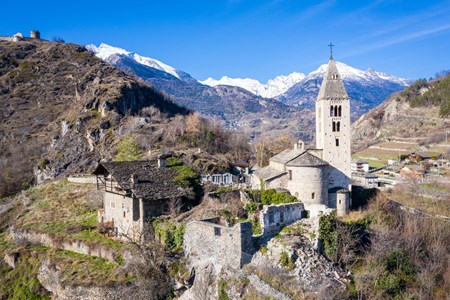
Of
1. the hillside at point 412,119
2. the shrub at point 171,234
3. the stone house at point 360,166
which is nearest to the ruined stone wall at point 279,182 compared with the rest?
the shrub at point 171,234

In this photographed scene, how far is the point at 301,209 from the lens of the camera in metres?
33.1

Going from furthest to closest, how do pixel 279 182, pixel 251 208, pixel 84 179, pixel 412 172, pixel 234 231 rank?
pixel 412 172 → pixel 84 179 → pixel 279 182 → pixel 251 208 → pixel 234 231

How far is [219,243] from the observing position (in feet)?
94.0

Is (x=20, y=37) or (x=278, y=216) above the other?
(x=20, y=37)

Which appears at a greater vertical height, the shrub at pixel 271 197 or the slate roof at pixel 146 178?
the slate roof at pixel 146 178

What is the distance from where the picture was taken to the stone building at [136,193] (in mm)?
36906

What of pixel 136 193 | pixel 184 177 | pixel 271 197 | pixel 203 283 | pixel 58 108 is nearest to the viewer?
pixel 203 283

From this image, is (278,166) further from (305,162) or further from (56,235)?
(56,235)

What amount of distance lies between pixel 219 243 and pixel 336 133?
21982mm

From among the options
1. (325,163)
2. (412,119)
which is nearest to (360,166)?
(325,163)

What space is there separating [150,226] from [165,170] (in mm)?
7276

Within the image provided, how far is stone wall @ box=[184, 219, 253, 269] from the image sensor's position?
27.4 metres

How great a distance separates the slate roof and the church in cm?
960

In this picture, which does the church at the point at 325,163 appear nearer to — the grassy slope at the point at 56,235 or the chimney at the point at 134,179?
the chimney at the point at 134,179
